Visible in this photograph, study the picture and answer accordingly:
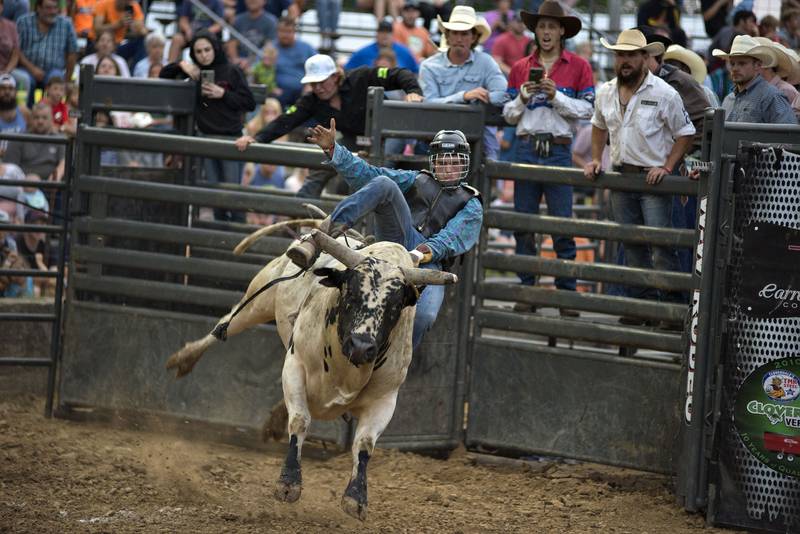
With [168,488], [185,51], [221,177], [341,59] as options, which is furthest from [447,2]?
[168,488]

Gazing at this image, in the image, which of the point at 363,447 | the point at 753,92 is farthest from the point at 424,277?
the point at 753,92

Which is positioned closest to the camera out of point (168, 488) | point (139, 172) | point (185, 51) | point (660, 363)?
point (168, 488)

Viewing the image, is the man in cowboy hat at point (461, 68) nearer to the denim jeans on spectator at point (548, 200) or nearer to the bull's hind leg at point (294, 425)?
the denim jeans on spectator at point (548, 200)

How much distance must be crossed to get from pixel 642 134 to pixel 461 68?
196 cm

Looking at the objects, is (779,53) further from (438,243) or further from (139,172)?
(139,172)

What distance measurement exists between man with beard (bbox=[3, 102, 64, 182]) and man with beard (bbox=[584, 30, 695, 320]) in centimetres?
582

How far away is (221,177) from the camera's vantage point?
11055 millimetres

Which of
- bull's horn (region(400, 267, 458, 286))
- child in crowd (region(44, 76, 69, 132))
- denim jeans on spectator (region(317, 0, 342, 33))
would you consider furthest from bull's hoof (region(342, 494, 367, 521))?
denim jeans on spectator (region(317, 0, 342, 33))

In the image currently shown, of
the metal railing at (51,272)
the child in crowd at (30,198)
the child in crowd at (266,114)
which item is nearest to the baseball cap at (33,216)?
the child in crowd at (30,198)

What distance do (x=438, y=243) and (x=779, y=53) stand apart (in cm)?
303

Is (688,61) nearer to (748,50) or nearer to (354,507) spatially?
(748,50)

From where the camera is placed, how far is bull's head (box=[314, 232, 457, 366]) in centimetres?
632

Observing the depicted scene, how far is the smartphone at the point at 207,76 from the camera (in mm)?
10406

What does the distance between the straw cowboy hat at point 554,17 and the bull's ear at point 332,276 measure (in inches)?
145
